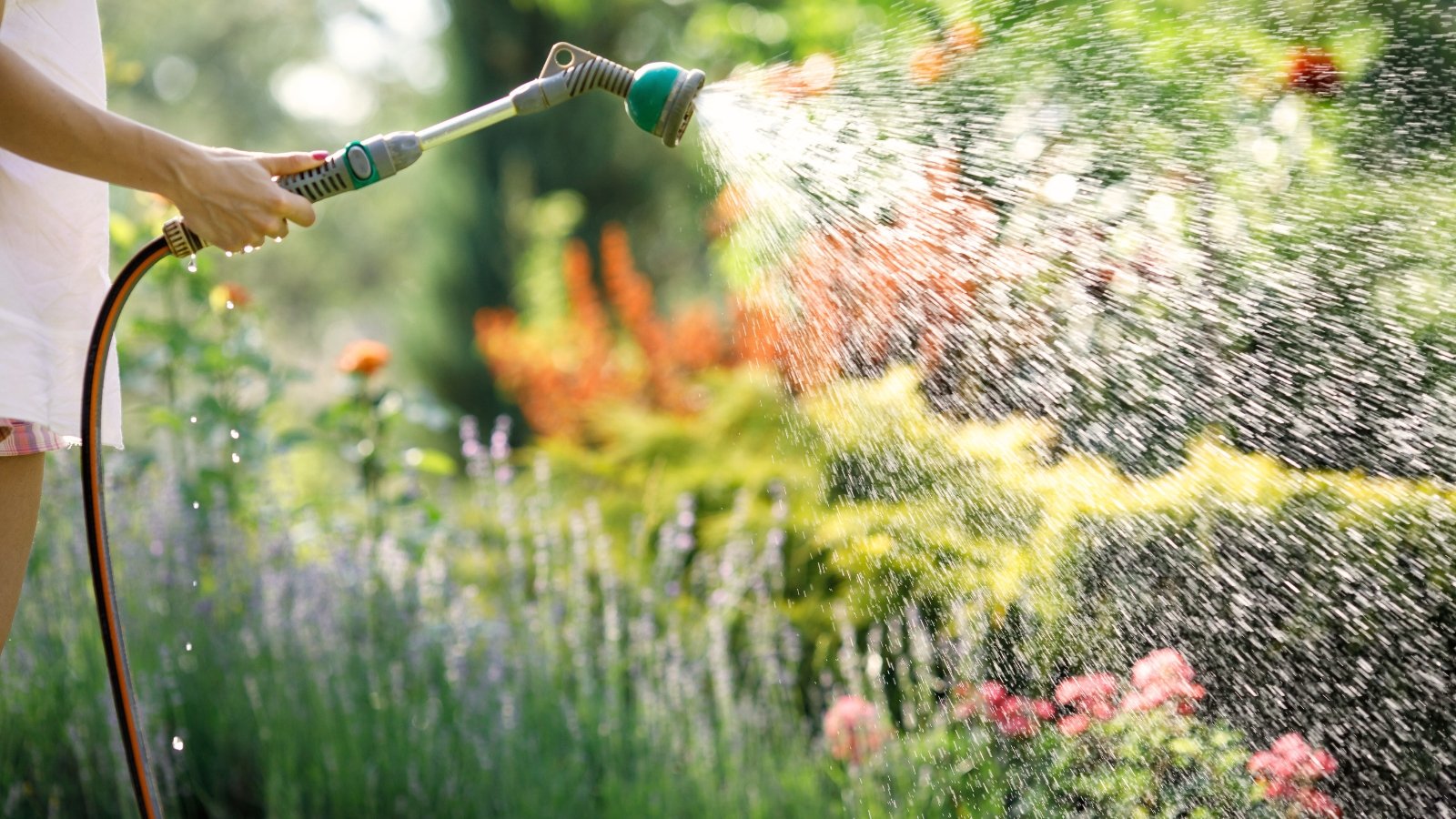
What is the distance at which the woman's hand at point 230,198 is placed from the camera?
1.46 meters

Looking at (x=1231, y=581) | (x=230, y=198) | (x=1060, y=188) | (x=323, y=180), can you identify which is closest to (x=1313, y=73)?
(x=1060, y=188)

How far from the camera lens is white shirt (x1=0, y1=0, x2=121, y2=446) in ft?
5.00

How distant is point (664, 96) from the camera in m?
1.62

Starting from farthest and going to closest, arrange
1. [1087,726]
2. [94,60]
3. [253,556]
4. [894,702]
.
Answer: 1. [253,556]
2. [894,702]
3. [1087,726]
4. [94,60]

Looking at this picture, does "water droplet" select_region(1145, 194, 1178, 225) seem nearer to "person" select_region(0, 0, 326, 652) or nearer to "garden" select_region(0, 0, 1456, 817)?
"garden" select_region(0, 0, 1456, 817)

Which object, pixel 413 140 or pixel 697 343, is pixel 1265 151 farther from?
pixel 697 343

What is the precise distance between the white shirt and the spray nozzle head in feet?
1.92

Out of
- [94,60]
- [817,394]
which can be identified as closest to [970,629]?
[817,394]

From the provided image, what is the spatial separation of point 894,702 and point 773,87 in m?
1.44

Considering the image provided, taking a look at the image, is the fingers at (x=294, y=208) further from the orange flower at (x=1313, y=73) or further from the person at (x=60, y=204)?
the orange flower at (x=1313, y=73)

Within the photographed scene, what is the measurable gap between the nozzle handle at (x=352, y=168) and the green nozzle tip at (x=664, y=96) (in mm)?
297

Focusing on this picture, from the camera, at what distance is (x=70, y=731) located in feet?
7.85

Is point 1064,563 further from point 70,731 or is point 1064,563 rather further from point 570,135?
point 570,135

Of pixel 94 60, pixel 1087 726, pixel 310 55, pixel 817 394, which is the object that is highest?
pixel 310 55
